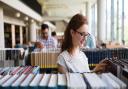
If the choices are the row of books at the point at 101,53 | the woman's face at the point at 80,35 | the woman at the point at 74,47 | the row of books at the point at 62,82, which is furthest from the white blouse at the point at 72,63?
the row of books at the point at 101,53

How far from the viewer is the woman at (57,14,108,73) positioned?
173cm

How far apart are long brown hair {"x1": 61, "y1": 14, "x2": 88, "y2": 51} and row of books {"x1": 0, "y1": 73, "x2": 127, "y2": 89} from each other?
67 centimetres

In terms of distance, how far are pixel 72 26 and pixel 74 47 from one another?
16 cm

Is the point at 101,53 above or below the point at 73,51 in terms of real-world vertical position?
below

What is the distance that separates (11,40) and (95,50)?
33.9 ft

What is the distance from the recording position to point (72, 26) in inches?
70.1

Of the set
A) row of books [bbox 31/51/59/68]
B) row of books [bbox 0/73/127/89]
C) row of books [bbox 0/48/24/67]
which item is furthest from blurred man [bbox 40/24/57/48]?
row of books [bbox 0/73/127/89]

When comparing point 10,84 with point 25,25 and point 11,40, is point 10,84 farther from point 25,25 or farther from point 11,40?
point 25,25

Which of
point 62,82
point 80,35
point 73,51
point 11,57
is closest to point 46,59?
point 11,57

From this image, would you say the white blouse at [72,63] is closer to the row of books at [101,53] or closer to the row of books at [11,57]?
the row of books at [11,57]

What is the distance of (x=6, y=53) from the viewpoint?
4.80 meters

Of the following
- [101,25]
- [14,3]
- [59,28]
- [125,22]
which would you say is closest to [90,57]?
[14,3]

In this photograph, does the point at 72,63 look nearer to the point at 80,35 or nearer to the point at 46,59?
the point at 80,35

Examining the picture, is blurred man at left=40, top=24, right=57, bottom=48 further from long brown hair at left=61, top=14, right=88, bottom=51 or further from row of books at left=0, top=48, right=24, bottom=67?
long brown hair at left=61, top=14, right=88, bottom=51
